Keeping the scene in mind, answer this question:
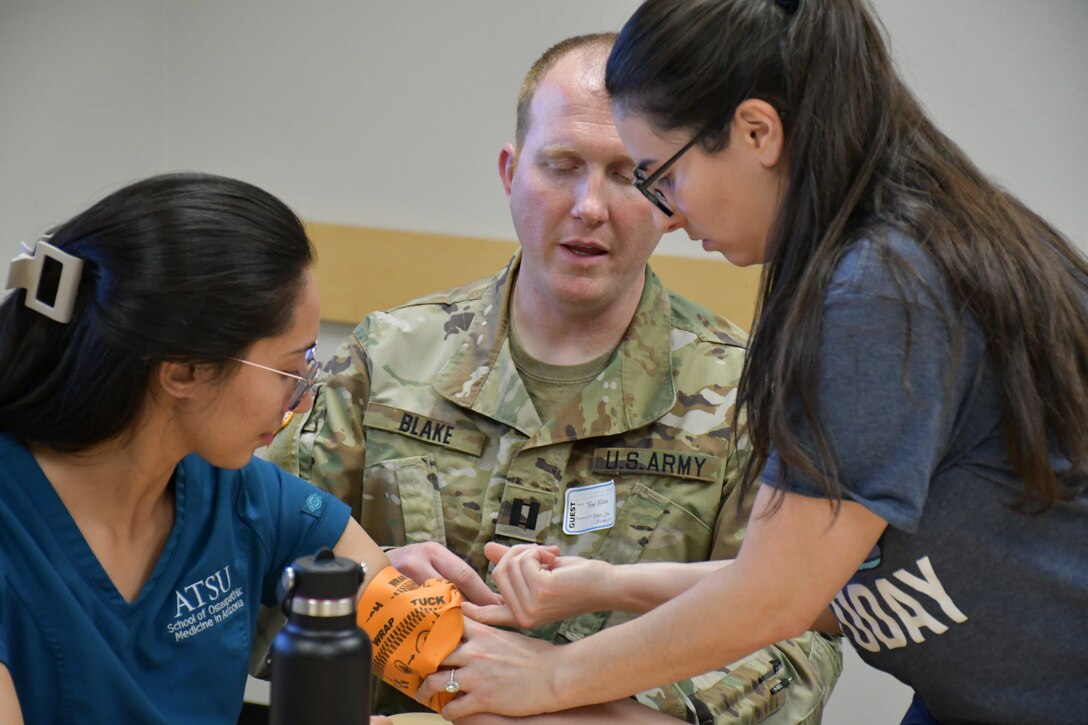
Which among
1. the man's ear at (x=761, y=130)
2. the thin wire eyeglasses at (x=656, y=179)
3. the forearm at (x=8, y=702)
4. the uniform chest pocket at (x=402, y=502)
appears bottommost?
the uniform chest pocket at (x=402, y=502)

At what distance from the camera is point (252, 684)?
120 inches

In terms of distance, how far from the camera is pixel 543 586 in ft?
5.40

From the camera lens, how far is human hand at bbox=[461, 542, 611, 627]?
65.0 inches

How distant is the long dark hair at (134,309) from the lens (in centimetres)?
135

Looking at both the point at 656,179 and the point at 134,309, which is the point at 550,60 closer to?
the point at 656,179

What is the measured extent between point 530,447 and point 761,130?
948mm

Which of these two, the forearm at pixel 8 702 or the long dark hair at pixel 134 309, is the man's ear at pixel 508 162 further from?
the forearm at pixel 8 702

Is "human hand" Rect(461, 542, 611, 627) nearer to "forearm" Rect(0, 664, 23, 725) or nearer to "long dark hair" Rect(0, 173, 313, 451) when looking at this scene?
"long dark hair" Rect(0, 173, 313, 451)

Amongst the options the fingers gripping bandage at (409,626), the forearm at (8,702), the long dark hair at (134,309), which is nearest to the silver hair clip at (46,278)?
the long dark hair at (134,309)

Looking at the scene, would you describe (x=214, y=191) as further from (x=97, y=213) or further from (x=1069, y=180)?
(x=1069, y=180)

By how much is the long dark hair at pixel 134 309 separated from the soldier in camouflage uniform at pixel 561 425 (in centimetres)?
71

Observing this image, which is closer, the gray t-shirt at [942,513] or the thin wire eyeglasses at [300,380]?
the gray t-shirt at [942,513]

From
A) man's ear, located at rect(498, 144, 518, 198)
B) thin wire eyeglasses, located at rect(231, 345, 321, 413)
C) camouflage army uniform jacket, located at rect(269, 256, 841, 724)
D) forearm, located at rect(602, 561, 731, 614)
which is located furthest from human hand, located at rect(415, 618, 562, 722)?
man's ear, located at rect(498, 144, 518, 198)

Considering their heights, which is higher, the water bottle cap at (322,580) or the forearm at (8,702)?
the water bottle cap at (322,580)
